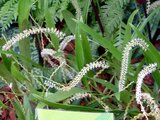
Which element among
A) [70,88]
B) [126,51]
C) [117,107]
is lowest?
[117,107]

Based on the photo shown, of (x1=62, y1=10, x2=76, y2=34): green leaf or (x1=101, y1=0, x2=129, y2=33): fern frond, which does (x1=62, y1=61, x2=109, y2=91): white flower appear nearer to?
(x1=62, y1=10, x2=76, y2=34): green leaf

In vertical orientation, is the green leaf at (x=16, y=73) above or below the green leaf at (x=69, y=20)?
below

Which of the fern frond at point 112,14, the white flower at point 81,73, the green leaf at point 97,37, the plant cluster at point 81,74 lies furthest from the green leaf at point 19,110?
the fern frond at point 112,14

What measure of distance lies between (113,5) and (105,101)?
680mm

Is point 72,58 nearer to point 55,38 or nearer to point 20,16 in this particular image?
point 55,38

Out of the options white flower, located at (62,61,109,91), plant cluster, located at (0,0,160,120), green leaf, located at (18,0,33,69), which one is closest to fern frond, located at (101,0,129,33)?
plant cluster, located at (0,0,160,120)

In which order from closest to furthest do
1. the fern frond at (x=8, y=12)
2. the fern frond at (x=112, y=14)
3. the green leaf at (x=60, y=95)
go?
the green leaf at (x=60, y=95)
the fern frond at (x=112, y=14)
the fern frond at (x=8, y=12)

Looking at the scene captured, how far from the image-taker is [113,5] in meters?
2.02

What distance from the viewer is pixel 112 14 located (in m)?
2.00

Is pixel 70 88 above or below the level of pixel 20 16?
below

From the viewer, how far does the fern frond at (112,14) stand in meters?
1.96

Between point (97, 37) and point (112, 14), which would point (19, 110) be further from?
point (112, 14)

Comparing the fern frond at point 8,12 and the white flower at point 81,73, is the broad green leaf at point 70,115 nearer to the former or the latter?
the white flower at point 81,73

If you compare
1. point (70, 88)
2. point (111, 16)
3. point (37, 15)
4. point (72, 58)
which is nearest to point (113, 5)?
point (111, 16)
